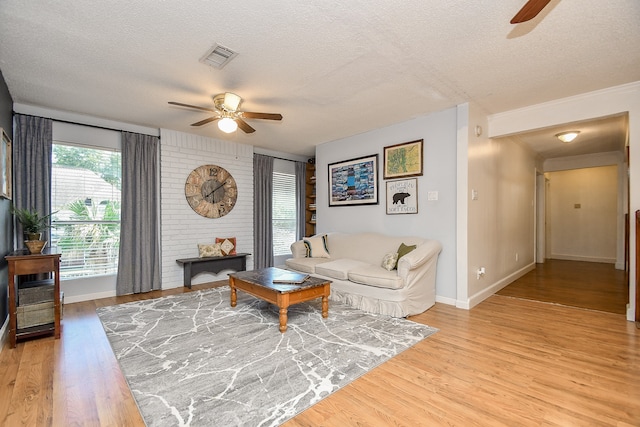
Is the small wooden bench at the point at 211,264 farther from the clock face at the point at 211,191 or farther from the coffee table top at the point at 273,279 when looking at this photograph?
the coffee table top at the point at 273,279

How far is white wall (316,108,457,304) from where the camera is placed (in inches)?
152

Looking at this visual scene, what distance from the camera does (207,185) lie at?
17.1 ft

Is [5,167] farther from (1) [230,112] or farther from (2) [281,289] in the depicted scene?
(2) [281,289]

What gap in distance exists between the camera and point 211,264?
5.00m

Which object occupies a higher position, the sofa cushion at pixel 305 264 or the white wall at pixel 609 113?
the white wall at pixel 609 113

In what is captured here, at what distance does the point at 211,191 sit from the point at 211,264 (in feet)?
4.22

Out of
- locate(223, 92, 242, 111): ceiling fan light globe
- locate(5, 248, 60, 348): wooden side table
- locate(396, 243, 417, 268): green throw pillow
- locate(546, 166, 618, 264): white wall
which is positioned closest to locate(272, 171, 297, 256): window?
locate(223, 92, 242, 111): ceiling fan light globe

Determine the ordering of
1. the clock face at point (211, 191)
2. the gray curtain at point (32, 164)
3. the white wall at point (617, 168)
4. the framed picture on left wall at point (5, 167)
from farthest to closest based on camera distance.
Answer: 1. the white wall at point (617, 168)
2. the clock face at point (211, 191)
3. the gray curtain at point (32, 164)
4. the framed picture on left wall at point (5, 167)

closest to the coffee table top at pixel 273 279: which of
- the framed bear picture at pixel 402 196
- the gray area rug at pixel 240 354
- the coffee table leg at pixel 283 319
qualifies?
the coffee table leg at pixel 283 319

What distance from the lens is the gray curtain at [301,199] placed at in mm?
6660

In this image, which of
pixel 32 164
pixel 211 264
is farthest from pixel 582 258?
pixel 32 164

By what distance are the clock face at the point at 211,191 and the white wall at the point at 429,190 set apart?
91.8 inches

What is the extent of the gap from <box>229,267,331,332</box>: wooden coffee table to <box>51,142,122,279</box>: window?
7.35 ft

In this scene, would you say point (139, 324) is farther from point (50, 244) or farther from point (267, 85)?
point (267, 85)
